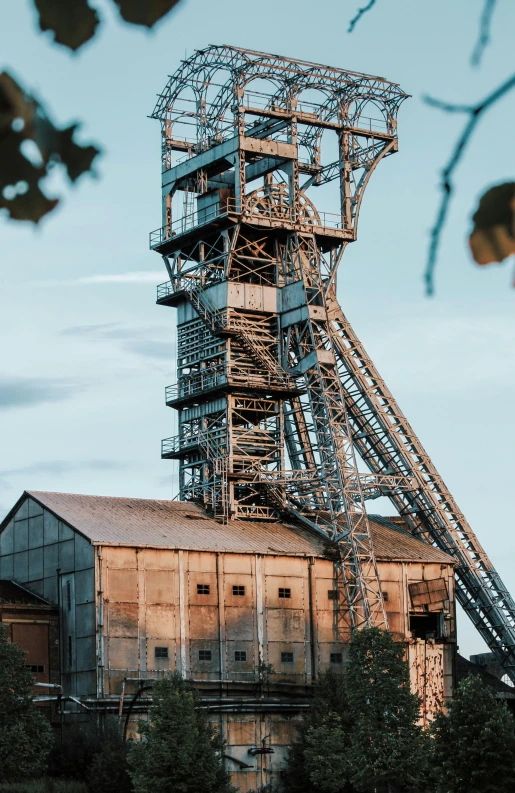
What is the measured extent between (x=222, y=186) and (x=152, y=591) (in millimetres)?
21229

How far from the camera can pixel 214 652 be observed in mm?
53188

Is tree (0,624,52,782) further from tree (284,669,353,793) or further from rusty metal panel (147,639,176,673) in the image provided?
tree (284,669,353,793)

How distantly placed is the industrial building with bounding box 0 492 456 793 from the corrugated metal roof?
3.7 inches

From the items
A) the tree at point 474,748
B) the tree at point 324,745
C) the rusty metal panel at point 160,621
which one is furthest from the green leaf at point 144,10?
the rusty metal panel at point 160,621

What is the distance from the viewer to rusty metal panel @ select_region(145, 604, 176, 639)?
52.0 m

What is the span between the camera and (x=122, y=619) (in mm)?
51438

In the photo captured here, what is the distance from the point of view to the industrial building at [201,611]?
2030 inches

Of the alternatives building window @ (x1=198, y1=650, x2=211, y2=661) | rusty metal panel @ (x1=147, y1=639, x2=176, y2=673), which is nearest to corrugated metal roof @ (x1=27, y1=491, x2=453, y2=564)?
rusty metal panel @ (x1=147, y1=639, x2=176, y2=673)

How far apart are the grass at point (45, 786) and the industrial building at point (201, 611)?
15.8ft

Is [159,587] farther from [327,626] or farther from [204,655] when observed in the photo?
[327,626]

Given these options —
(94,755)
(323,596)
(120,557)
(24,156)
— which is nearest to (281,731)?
(323,596)

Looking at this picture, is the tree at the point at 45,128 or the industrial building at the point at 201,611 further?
the industrial building at the point at 201,611

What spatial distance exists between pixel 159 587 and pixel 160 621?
127 centimetres

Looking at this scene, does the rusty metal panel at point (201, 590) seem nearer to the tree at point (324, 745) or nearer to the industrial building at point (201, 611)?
the industrial building at point (201, 611)
